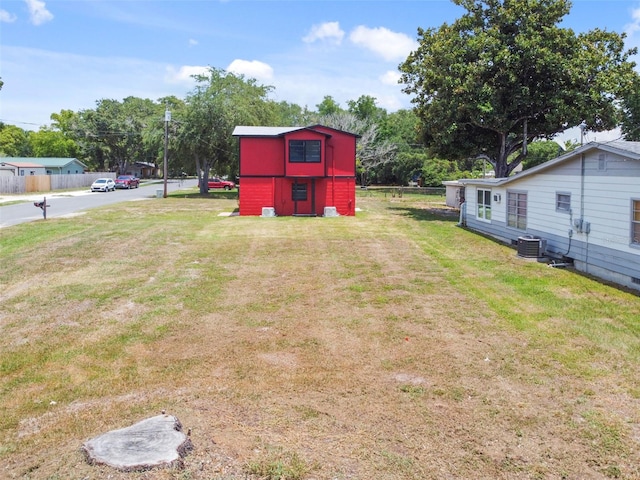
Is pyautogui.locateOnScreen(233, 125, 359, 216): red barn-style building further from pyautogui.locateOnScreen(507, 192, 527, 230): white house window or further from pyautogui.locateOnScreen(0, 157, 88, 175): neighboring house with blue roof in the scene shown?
pyautogui.locateOnScreen(0, 157, 88, 175): neighboring house with blue roof

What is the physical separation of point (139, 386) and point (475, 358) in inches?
167

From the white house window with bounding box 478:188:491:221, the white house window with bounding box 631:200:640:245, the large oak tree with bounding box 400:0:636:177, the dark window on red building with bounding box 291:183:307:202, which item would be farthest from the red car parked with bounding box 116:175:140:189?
the white house window with bounding box 631:200:640:245

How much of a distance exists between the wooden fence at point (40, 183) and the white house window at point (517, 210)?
1459 inches

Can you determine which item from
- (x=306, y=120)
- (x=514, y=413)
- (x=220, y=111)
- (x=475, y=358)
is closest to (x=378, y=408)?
(x=514, y=413)

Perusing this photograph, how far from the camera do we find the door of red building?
2612 centimetres

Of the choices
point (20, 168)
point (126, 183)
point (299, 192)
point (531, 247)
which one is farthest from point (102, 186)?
point (531, 247)

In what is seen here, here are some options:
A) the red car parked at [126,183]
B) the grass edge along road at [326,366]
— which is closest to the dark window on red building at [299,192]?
the grass edge along road at [326,366]

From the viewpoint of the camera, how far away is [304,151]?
983 inches

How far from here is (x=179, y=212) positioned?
26.9 meters

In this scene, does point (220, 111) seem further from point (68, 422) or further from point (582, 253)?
point (68, 422)

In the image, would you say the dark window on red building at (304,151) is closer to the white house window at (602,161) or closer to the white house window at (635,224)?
the white house window at (602,161)

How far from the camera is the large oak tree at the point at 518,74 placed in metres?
22.5

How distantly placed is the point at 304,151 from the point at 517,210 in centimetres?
1159

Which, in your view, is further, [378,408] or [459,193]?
[459,193]
